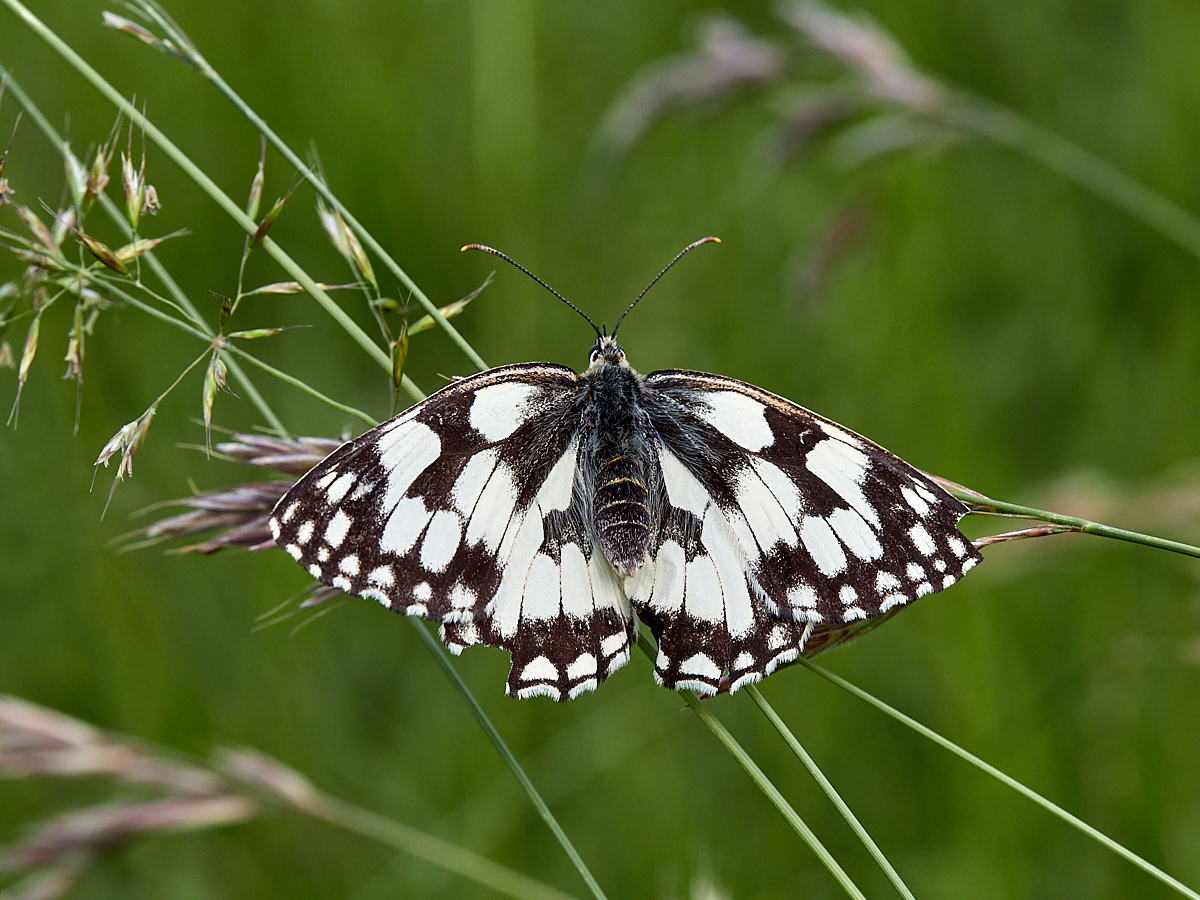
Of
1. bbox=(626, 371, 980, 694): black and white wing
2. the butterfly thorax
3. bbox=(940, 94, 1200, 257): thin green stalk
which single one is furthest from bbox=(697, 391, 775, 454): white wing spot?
bbox=(940, 94, 1200, 257): thin green stalk

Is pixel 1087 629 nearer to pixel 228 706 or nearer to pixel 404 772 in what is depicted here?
pixel 404 772

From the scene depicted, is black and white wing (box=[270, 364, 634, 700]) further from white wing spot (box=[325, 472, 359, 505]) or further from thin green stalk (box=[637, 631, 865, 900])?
thin green stalk (box=[637, 631, 865, 900])

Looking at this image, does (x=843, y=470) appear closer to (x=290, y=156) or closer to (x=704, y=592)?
(x=704, y=592)

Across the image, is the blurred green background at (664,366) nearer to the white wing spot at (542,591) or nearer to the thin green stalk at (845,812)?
the white wing spot at (542,591)

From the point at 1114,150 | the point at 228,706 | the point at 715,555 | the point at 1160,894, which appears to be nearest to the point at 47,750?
the point at 228,706

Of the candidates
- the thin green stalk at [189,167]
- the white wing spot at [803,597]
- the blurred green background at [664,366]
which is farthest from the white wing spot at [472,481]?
the blurred green background at [664,366]
